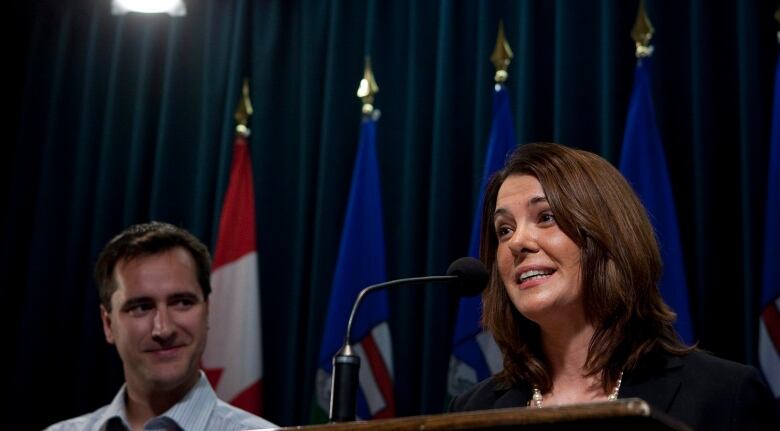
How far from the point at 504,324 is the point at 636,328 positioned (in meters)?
0.31

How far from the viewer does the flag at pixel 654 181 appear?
3404 mm

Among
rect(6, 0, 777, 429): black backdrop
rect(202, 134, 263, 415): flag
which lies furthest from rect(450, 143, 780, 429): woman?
rect(202, 134, 263, 415): flag

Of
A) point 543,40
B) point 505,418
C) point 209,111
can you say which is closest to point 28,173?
point 209,111

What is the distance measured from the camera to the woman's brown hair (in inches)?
82.3

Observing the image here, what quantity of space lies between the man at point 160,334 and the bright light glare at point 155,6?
1943mm

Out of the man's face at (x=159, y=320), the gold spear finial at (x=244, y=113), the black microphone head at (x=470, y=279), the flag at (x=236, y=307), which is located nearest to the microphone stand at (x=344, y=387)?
the black microphone head at (x=470, y=279)

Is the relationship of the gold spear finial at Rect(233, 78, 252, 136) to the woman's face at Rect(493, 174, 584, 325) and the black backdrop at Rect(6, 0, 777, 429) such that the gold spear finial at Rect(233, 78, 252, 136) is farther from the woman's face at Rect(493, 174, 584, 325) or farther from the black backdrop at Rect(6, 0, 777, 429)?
the woman's face at Rect(493, 174, 584, 325)

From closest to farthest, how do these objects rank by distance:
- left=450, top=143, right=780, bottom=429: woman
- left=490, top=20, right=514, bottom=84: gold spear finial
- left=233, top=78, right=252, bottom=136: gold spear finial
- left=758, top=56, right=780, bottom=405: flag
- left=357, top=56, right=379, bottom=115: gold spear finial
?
left=450, top=143, right=780, bottom=429: woman
left=758, top=56, right=780, bottom=405: flag
left=490, top=20, right=514, bottom=84: gold spear finial
left=357, top=56, right=379, bottom=115: gold spear finial
left=233, top=78, right=252, bottom=136: gold spear finial

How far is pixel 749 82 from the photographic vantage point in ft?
12.2

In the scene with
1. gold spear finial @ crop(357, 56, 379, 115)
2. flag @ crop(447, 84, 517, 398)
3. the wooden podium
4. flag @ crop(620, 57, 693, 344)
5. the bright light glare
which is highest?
the bright light glare

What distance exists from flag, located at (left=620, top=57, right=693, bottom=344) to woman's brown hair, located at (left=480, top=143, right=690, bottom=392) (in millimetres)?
1252

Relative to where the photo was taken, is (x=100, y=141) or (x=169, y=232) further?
(x=100, y=141)

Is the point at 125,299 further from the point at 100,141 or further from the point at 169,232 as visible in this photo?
the point at 100,141

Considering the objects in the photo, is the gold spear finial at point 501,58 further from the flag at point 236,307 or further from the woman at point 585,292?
the woman at point 585,292
